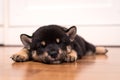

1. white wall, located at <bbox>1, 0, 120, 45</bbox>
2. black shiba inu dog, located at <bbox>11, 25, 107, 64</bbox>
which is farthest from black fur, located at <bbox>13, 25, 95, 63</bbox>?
white wall, located at <bbox>1, 0, 120, 45</bbox>

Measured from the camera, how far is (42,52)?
1481 millimetres

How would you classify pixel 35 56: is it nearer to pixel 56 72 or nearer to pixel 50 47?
pixel 50 47

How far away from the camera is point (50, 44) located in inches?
58.4

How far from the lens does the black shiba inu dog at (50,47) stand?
1466mm

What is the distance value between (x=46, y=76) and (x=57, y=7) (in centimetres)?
147

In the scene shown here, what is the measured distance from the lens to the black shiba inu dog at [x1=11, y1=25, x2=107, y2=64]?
4.81ft

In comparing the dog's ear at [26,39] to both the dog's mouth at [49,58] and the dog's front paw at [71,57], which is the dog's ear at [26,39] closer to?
the dog's mouth at [49,58]

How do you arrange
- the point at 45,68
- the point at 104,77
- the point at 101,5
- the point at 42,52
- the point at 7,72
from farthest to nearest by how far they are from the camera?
1. the point at 101,5
2. the point at 42,52
3. the point at 45,68
4. the point at 7,72
5. the point at 104,77

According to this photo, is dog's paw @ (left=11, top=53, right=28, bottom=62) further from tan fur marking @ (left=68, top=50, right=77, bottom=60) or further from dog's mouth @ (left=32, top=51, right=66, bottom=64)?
tan fur marking @ (left=68, top=50, right=77, bottom=60)

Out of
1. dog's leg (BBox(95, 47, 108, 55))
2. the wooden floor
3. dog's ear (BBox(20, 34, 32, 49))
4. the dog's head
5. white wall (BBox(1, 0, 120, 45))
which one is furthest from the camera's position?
white wall (BBox(1, 0, 120, 45))

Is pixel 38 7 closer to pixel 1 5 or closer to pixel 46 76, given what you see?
pixel 1 5

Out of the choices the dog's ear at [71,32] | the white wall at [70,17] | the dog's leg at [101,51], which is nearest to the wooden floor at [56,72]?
the dog's ear at [71,32]

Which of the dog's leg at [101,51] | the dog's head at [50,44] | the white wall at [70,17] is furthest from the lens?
the white wall at [70,17]

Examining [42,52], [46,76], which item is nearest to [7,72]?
[46,76]
